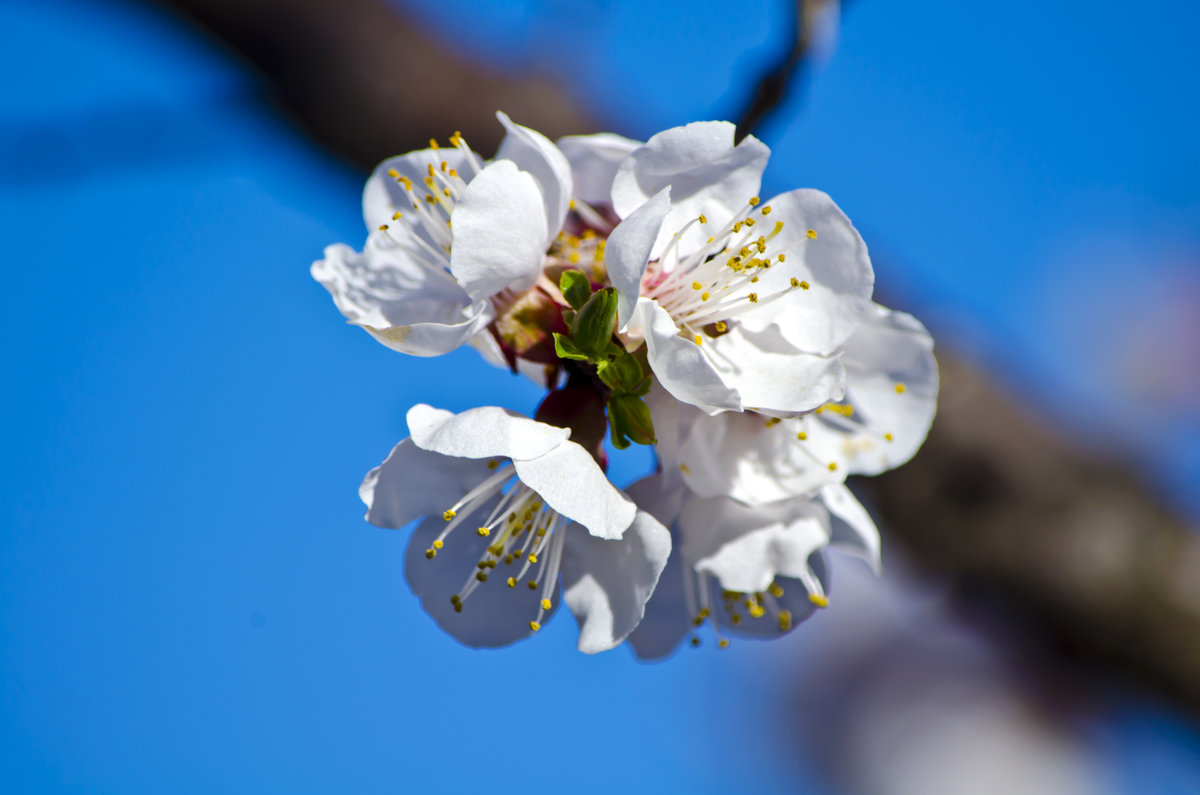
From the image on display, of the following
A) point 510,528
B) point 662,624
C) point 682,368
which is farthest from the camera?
point 662,624

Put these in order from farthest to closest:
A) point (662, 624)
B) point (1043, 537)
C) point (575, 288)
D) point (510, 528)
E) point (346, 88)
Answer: point (346, 88)
point (1043, 537)
point (662, 624)
point (510, 528)
point (575, 288)

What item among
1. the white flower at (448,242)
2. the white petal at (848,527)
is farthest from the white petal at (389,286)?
the white petal at (848,527)

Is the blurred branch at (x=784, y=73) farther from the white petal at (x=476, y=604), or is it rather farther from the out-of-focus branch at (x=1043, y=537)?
the out-of-focus branch at (x=1043, y=537)

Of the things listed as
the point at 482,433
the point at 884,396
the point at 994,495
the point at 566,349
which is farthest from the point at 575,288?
the point at 994,495

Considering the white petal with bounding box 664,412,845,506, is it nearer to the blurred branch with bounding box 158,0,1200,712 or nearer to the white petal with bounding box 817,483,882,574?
the white petal with bounding box 817,483,882,574

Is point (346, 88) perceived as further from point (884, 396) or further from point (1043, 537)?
point (1043, 537)

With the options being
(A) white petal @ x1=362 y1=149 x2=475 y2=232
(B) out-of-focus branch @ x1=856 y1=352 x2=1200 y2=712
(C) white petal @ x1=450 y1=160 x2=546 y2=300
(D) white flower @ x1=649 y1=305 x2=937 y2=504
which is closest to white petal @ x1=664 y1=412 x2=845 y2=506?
(D) white flower @ x1=649 y1=305 x2=937 y2=504
